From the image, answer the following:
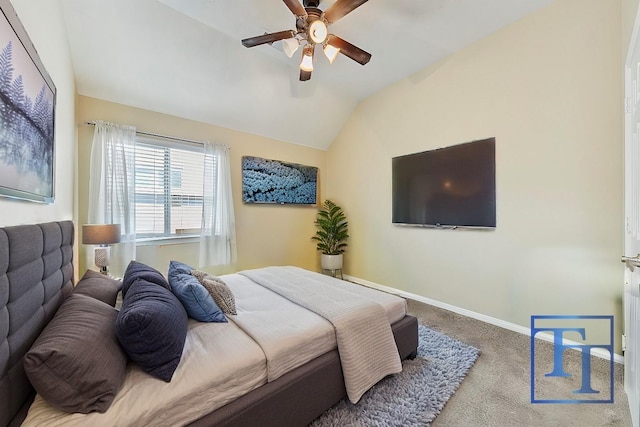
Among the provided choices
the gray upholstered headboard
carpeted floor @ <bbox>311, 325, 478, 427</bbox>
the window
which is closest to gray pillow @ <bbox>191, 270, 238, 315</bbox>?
the gray upholstered headboard

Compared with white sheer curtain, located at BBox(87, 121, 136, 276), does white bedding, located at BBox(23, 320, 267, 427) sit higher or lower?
lower

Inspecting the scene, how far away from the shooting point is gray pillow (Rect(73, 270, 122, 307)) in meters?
1.56

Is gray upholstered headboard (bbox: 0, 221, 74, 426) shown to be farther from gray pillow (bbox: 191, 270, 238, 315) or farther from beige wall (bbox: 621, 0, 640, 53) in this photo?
beige wall (bbox: 621, 0, 640, 53)

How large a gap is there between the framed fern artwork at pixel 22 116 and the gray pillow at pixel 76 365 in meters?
0.60

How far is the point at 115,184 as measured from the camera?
9.09 ft

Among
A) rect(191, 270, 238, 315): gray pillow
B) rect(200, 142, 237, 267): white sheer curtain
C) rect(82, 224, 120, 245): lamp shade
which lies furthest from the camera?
rect(200, 142, 237, 267): white sheer curtain

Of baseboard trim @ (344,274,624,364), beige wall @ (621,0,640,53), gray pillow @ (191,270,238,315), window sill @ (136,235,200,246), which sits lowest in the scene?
baseboard trim @ (344,274,624,364)

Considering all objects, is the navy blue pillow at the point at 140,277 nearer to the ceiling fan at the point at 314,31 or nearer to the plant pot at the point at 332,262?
the ceiling fan at the point at 314,31

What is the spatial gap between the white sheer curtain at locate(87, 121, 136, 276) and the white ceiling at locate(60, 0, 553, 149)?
43 cm

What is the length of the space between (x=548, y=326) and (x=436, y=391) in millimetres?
1503

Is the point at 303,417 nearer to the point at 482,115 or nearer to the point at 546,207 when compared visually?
the point at 546,207

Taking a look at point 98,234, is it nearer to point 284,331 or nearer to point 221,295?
point 221,295

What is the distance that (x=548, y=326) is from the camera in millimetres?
2354

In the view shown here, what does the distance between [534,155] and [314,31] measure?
2.29 metres
